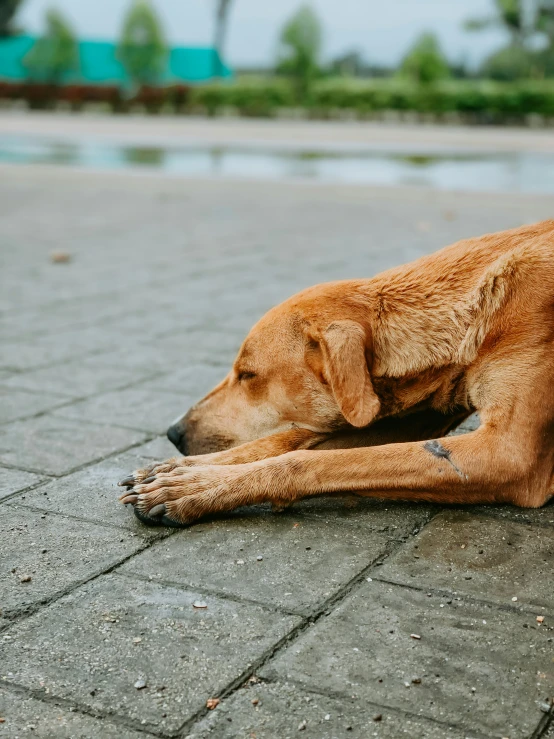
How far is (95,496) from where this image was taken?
342 cm

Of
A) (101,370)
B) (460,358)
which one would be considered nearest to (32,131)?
(101,370)

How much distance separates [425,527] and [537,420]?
0.50 m

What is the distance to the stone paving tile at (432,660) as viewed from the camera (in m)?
2.18

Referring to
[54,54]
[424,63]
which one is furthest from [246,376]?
[54,54]

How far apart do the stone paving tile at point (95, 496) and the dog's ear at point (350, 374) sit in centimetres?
73

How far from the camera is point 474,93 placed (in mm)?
36531

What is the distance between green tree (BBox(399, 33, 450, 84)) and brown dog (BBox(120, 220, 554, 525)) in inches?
1562

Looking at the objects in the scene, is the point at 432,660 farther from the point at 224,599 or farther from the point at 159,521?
the point at 159,521

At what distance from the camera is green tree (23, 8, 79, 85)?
48969 mm

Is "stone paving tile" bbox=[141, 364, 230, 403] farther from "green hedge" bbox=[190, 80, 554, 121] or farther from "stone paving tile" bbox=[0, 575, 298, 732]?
"green hedge" bbox=[190, 80, 554, 121]

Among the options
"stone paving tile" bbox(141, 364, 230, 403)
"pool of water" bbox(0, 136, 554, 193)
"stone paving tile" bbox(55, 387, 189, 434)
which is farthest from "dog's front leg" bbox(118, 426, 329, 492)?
"pool of water" bbox(0, 136, 554, 193)

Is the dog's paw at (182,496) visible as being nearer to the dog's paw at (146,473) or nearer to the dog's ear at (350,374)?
the dog's paw at (146,473)

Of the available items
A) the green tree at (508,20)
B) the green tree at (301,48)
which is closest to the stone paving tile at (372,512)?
the green tree at (301,48)

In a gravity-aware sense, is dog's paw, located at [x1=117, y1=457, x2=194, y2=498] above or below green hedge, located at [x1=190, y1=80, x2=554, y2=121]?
below
